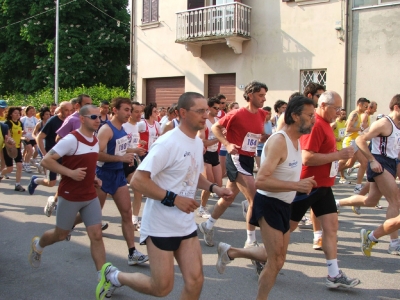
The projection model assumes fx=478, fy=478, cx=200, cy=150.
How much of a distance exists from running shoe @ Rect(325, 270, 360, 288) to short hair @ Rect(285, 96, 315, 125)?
1.70 meters

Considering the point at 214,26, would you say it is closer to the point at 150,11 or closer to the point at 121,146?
the point at 150,11

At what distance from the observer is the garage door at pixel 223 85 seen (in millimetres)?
20047

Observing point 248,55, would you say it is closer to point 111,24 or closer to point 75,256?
point 75,256

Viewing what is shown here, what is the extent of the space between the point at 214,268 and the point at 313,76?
45.1ft

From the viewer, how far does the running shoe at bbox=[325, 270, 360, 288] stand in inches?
182

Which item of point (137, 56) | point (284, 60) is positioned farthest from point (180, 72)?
point (284, 60)

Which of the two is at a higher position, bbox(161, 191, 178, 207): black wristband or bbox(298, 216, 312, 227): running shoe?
bbox(161, 191, 178, 207): black wristband

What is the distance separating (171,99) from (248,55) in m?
4.56

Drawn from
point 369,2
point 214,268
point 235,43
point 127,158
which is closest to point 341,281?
point 214,268

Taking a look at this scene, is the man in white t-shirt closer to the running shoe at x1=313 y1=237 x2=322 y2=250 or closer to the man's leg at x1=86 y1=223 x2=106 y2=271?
the man's leg at x1=86 y1=223 x2=106 y2=271

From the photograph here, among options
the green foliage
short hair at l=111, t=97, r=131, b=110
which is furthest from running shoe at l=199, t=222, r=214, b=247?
the green foliage

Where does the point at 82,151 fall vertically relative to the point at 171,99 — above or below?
below

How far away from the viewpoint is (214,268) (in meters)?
5.38

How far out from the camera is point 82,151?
4750mm
